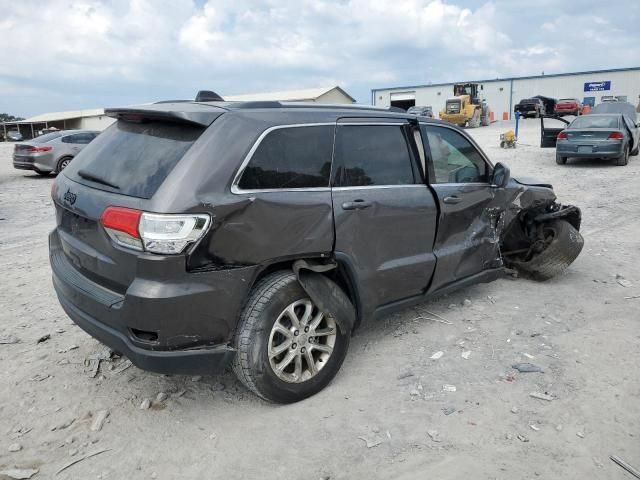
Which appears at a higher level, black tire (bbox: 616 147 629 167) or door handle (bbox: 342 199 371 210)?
door handle (bbox: 342 199 371 210)

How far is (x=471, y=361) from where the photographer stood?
371 cm

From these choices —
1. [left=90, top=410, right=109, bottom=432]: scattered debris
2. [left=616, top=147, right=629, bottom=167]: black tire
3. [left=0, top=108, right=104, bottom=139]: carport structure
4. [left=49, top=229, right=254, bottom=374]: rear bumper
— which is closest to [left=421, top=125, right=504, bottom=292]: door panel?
[left=49, top=229, right=254, bottom=374]: rear bumper

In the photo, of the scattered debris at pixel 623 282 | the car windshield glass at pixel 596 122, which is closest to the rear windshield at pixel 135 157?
the scattered debris at pixel 623 282

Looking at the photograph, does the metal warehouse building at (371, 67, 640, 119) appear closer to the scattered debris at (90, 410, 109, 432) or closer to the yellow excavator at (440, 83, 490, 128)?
the yellow excavator at (440, 83, 490, 128)

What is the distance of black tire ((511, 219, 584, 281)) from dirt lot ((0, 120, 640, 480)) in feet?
1.36

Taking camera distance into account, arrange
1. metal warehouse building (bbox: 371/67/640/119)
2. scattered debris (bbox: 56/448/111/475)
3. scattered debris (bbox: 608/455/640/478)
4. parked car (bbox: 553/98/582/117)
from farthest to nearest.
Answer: metal warehouse building (bbox: 371/67/640/119), parked car (bbox: 553/98/582/117), scattered debris (bbox: 56/448/111/475), scattered debris (bbox: 608/455/640/478)

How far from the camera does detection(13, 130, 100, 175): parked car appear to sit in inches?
593

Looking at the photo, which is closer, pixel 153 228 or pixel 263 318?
pixel 153 228

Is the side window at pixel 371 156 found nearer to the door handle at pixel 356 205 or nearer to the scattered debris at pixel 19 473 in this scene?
the door handle at pixel 356 205

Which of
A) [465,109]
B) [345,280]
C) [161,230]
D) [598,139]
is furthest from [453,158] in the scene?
[465,109]

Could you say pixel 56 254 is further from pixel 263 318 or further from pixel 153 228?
pixel 263 318

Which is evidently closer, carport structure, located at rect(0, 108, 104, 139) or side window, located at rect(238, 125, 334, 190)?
side window, located at rect(238, 125, 334, 190)

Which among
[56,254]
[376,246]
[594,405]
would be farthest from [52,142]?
[594,405]

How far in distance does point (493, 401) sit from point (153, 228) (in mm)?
2267
